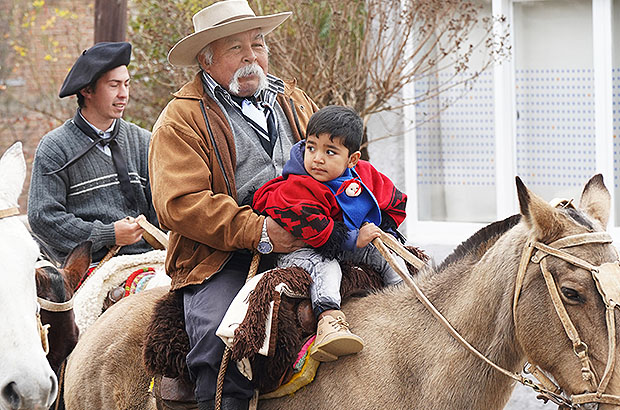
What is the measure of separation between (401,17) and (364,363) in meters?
4.71

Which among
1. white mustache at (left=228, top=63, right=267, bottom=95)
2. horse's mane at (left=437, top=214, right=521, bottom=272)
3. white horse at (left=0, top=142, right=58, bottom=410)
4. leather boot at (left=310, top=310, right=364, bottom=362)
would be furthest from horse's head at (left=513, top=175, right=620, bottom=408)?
white horse at (left=0, top=142, right=58, bottom=410)

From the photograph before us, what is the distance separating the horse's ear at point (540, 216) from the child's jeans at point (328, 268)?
759 millimetres

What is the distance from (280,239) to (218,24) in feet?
3.28

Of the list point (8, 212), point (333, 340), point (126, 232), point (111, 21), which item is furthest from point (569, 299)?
point (111, 21)

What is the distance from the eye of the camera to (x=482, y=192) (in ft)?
26.6

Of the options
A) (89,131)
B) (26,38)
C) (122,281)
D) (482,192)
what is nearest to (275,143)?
(122,281)

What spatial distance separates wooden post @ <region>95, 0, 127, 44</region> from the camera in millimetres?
7535

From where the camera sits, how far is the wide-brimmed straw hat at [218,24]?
364 cm

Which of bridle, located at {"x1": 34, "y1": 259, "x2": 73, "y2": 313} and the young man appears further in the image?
the young man

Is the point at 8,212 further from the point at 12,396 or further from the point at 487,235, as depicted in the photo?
the point at 487,235

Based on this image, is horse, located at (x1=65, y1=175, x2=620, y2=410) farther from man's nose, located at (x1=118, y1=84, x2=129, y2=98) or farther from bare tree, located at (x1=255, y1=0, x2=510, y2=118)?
bare tree, located at (x1=255, y1=0, x2=510, y2=118)

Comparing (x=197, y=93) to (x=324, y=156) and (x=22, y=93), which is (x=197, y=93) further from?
(x=22, y=93)

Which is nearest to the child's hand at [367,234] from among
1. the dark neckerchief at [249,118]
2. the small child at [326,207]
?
the small child at [326,207]

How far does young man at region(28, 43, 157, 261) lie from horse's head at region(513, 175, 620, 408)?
8.96 feet
